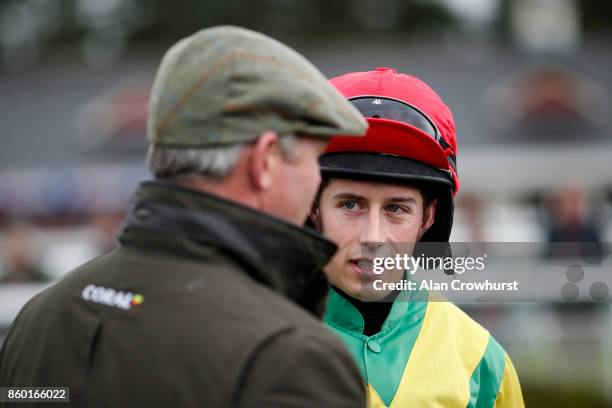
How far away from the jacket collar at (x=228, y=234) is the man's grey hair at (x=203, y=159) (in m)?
0.04

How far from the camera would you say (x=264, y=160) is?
198cm

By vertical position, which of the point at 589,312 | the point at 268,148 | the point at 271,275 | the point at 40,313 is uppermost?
the point at 589,312

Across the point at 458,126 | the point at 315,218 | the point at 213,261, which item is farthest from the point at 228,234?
the point at 458,126

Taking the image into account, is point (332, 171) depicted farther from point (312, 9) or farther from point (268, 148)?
point (312, 9)

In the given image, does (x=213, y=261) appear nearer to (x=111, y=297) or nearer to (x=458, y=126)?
(x=111, y=297)

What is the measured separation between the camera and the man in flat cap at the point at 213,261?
183 centimetres

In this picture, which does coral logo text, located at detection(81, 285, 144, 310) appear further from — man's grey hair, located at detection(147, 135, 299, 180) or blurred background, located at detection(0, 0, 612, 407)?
blurred background, located at detection(0, 0, 612, 407)

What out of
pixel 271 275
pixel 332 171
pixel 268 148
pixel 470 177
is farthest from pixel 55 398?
pixel 470 177

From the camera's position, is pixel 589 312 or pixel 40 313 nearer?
pixel 40 313

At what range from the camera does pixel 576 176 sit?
20.2m

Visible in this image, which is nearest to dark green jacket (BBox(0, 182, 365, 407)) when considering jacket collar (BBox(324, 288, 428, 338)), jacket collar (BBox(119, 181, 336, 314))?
jacket collar (BBox(119, 181, 336, 314))

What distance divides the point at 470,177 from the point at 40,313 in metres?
18.4

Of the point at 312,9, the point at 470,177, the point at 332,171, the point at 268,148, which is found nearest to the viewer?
the point at 268,148

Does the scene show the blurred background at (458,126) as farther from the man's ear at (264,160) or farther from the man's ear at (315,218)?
the man's ear at (264,160)
